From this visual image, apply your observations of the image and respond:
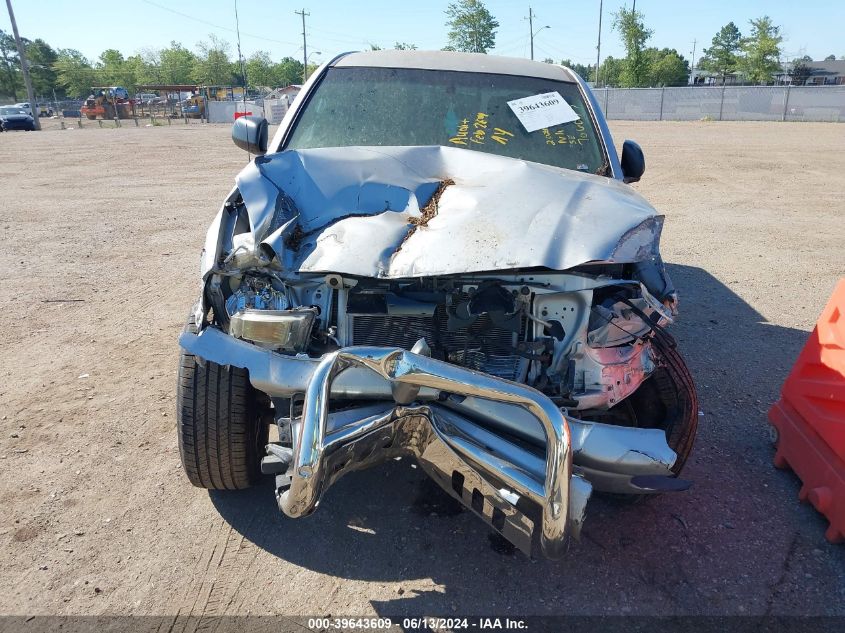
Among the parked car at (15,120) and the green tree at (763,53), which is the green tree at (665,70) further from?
the parked car at (15,120)

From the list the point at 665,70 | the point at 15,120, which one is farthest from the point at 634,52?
the point at 15,120

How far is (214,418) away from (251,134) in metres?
1.95

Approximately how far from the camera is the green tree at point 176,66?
79.2 m

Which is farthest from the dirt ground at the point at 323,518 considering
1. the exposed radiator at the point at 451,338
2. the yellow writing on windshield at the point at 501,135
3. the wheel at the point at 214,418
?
the yellow writing on windshield at the point at 501,135

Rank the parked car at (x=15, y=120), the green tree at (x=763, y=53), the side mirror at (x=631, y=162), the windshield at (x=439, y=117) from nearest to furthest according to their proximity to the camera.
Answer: the windshield at (x=439, y=117), the side mirror at (x=631, y=162), the parked car at (x=15, y=120), the green tree at (x=763, y=53)

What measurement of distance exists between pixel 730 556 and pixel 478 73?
3.11 meters

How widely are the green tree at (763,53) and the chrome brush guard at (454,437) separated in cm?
6410

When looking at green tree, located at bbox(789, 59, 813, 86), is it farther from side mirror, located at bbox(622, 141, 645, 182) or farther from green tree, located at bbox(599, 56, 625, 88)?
side mirror, located at bbox(622, 141, 645, 182)

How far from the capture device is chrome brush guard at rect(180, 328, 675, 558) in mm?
1917

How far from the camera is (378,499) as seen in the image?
287cm

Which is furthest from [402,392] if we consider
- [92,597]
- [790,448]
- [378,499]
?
[790,448]

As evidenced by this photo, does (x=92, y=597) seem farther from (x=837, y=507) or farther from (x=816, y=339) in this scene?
(x=816, y=339)

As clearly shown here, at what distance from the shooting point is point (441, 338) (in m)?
2.50

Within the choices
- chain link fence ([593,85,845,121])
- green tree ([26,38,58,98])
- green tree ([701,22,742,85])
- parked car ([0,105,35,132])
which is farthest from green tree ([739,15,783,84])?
green tree ([26,38,58,98])
